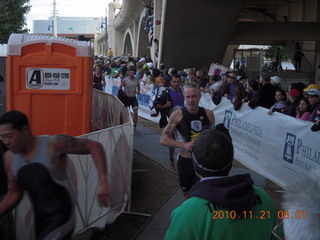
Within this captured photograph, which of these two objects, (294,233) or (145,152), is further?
(145,152)

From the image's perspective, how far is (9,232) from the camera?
3982mm

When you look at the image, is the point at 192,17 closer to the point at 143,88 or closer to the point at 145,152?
the point at 143,88

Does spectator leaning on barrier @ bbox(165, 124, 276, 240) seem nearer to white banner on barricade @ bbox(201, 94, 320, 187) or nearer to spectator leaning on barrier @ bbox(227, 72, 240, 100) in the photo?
white banner on barricade @ bbox(201, 94, 320, 187)

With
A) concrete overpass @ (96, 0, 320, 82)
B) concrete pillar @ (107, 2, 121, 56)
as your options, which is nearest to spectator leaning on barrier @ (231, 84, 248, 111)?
concrete overpass @ (96, 0, 320, 82)

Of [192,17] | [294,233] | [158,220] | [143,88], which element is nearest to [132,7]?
[192,17]

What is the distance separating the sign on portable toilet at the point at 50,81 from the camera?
8266 mm

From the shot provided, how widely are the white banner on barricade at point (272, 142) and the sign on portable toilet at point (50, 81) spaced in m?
3.31

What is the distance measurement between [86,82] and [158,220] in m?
3.42

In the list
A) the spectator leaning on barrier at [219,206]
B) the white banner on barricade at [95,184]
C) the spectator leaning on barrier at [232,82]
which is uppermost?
the spectator leaning on barrier at [232,82]

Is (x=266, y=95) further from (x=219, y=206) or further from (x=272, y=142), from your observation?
(x=219, y=206)

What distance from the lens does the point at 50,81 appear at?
835cm

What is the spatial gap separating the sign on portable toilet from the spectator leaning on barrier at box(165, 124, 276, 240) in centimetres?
639

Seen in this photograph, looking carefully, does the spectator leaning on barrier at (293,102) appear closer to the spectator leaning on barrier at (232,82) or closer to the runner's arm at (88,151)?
the spectator leaning on barrier at (232,82)

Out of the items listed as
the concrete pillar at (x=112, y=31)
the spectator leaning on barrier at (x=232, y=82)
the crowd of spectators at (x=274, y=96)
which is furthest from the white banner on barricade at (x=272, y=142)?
the concrete pillar at (x=112, y=31)
